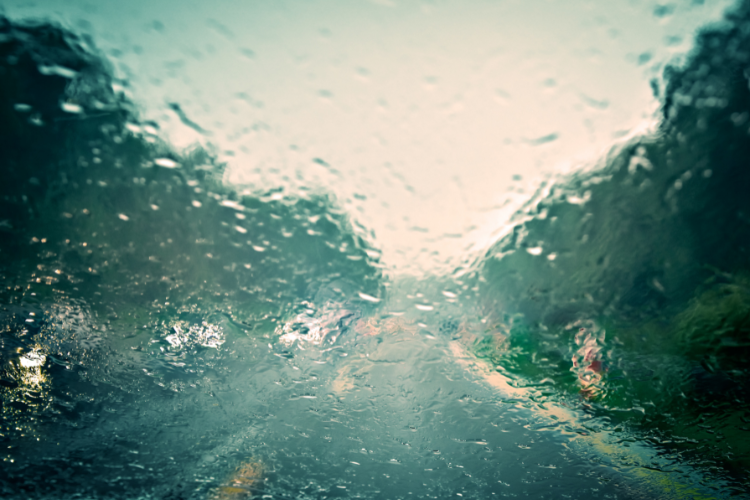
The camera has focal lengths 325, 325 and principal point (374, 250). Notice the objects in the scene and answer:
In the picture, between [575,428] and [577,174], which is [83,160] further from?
[575,428]

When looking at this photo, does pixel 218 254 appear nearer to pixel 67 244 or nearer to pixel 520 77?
pixel 67 244

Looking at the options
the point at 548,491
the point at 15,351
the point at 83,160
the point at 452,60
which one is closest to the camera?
the point at 452,60

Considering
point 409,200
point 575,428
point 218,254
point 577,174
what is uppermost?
point 577,174

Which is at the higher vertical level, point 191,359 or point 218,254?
point 218,254

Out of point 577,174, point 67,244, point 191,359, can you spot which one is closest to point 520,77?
point 577,174

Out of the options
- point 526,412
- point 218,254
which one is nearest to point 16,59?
point 218,254

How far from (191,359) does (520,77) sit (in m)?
3.06

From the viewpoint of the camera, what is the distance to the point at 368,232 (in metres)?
1.95

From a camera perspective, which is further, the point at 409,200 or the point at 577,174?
the point at 409,200

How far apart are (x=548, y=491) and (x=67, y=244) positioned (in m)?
5.53

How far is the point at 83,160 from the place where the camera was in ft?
5.85

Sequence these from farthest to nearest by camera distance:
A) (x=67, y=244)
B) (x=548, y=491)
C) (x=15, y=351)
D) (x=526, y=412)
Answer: (x=548, y=491), (x=526, y=412), (x=15, y=351), (x=67, y=244)

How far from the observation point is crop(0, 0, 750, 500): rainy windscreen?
141 cm

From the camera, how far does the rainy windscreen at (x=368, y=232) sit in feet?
4.63
